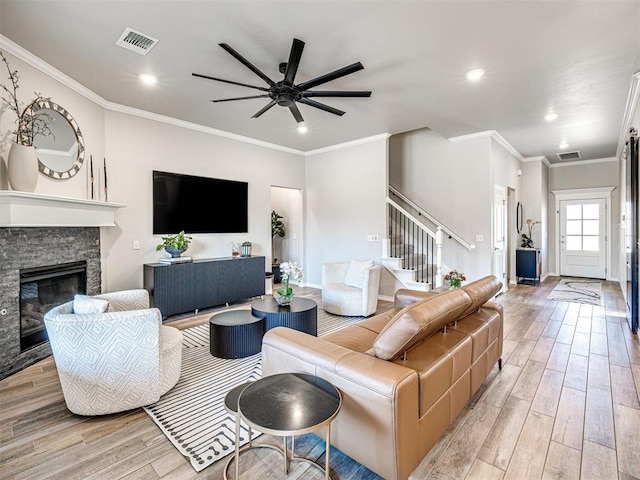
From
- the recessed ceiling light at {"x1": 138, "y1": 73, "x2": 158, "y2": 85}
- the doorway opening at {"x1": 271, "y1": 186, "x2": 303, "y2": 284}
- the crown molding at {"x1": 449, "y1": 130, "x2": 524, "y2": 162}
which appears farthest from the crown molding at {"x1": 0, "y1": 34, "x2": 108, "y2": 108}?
the crown molding at {"x1": 449, "y1": 130, "x2": 524, "y2": 162}

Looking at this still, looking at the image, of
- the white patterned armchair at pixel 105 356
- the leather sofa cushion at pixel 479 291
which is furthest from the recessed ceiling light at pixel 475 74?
the white patterned armchair at pixel 105 356

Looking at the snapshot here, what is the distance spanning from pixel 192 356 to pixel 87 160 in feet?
9.20

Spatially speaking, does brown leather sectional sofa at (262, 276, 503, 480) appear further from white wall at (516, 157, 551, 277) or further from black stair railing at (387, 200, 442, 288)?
white wall at (516, 157, 551, 277)

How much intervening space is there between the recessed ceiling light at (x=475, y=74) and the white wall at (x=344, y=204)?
2.34 m

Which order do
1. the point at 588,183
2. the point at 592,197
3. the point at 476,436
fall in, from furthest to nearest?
the point at 588,183
the point at 592,197
the point at 476,436

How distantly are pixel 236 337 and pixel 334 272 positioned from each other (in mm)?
2357

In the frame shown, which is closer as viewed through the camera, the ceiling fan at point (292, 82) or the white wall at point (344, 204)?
the ceiling fan at point (292, 82)

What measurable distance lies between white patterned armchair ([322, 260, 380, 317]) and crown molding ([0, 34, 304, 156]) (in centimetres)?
288

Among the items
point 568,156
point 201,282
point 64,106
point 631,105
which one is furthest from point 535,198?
point 64,106

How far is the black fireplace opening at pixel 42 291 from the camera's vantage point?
3.18 metres

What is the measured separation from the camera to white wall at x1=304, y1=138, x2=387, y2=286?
6023 mm

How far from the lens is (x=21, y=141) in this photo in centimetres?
302

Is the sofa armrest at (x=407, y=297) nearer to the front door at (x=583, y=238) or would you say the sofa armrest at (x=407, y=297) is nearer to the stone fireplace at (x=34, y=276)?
the stone fireplace at (x=34, y=276)

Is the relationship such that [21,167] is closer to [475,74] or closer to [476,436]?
[476,436]
